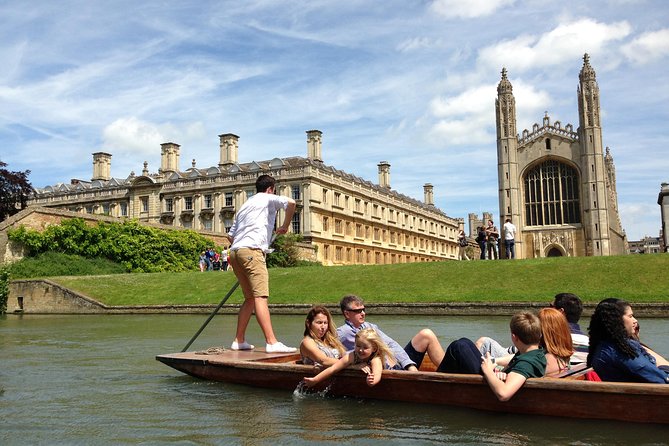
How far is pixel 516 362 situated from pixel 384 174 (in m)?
68.0

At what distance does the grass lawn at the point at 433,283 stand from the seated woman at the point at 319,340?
1286cm

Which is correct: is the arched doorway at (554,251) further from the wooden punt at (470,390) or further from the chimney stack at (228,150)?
the wooden punt at (470,390)

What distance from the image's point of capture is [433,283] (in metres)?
21.7

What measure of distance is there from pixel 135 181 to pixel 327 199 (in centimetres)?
1889

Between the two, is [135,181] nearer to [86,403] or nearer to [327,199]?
[327,199]

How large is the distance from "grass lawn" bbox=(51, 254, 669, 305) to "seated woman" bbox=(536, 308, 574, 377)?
515 inches

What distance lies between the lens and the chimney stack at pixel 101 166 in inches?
2571

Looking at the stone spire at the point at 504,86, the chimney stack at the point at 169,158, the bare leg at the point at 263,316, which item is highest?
the stone spire at the point at 504,86

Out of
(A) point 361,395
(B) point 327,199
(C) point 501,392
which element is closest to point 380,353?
(A) point 361,395

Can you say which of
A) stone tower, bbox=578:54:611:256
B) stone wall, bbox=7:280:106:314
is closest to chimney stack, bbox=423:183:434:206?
stone tower, bbox=578:54:611:256

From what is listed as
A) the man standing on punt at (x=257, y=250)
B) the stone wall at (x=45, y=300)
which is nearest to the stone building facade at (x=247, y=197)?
the stone wall at (x=45, y=300)

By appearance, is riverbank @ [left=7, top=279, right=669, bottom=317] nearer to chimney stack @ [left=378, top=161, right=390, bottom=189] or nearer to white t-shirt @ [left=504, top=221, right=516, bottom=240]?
white t-shirt @ [left=504, top=221, right=516, bottom=240]

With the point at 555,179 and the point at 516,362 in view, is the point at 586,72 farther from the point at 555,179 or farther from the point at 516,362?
the point at 516,362

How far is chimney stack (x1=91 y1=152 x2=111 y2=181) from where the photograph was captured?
214 ft
